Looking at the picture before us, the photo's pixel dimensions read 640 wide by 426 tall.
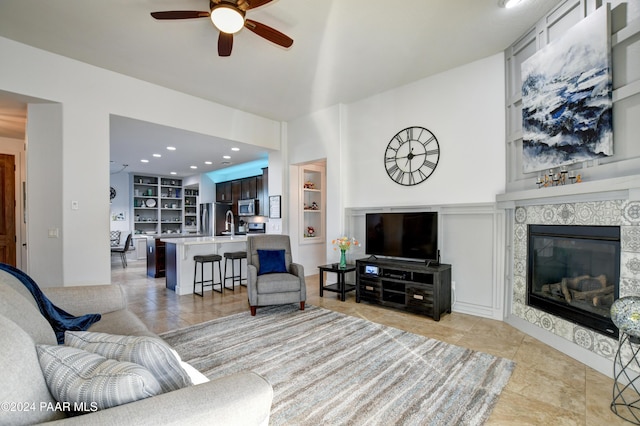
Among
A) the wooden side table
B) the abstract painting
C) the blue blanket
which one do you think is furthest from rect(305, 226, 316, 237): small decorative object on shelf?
the blue blanket

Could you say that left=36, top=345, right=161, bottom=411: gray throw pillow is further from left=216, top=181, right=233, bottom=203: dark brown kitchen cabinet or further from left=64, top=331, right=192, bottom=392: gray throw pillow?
left=216, top=181, right=233, bottom=203: dark brown kitchen cabinet

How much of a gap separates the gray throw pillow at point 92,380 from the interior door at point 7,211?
577cm

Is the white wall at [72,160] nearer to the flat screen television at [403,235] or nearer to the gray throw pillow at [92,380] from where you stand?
the gray throw pillow at [92,380]

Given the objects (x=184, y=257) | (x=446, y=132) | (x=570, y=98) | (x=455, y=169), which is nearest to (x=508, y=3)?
(x=570, y=98)

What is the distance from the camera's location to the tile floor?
73.0 inches

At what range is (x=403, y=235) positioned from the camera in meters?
3.99

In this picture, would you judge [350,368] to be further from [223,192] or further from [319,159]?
[223,192]

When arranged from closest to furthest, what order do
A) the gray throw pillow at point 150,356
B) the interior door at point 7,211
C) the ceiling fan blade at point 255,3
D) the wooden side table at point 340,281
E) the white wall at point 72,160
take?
the gray throw pillow at point 150,356
the ceiling fan blade at point 255,3
the white wall at point 72,160
the wooden side table at point 340,281
the interior door at point 7,211

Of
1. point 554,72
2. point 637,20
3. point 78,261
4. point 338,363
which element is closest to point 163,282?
point 78,261

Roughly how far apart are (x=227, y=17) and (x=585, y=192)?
3201 millimetres

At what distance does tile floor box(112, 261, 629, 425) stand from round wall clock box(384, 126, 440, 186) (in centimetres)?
185

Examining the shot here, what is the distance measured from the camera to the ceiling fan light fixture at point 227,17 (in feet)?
7.70

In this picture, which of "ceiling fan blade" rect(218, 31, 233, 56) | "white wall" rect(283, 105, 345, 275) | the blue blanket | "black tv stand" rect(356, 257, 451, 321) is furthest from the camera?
"white wall" rect(283, 105, 345, 275)

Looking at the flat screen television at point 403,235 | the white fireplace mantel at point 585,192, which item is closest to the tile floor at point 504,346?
the flat screen television at point 403,235
